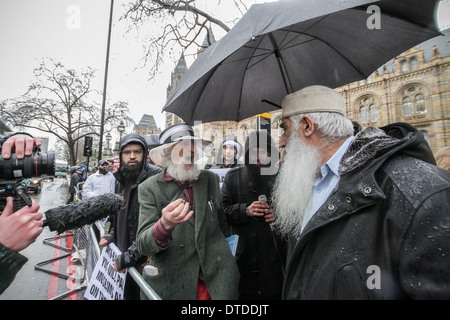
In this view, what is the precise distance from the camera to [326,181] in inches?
51.4

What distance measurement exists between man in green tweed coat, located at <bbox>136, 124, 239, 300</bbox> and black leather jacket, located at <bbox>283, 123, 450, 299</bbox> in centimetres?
76

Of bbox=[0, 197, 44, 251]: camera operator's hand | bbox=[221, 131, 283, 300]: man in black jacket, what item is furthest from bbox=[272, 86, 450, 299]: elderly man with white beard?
bbox=[0, 197, 44, 251]: camera operator's hand

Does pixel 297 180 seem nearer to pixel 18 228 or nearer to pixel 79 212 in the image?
pixel 79 212

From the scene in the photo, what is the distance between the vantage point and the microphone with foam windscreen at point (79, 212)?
1128 mm

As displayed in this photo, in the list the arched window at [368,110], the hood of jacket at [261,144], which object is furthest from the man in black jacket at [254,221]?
the arched window at [368,110]

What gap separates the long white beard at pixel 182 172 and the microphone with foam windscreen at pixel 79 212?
25.9 inches

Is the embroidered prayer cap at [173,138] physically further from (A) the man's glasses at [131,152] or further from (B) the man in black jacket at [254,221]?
(A) the man's glasses at [131,152]

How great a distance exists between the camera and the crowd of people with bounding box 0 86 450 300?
0.81 m

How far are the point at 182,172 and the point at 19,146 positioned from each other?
3.48ft

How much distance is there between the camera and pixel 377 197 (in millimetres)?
894

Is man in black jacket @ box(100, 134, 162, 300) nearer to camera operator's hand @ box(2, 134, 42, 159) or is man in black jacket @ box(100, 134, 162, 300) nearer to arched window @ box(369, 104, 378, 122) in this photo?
camera operator's hand @ box(2, 134, 42, 159)

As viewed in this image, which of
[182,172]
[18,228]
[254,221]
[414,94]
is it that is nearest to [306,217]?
[254,221]
